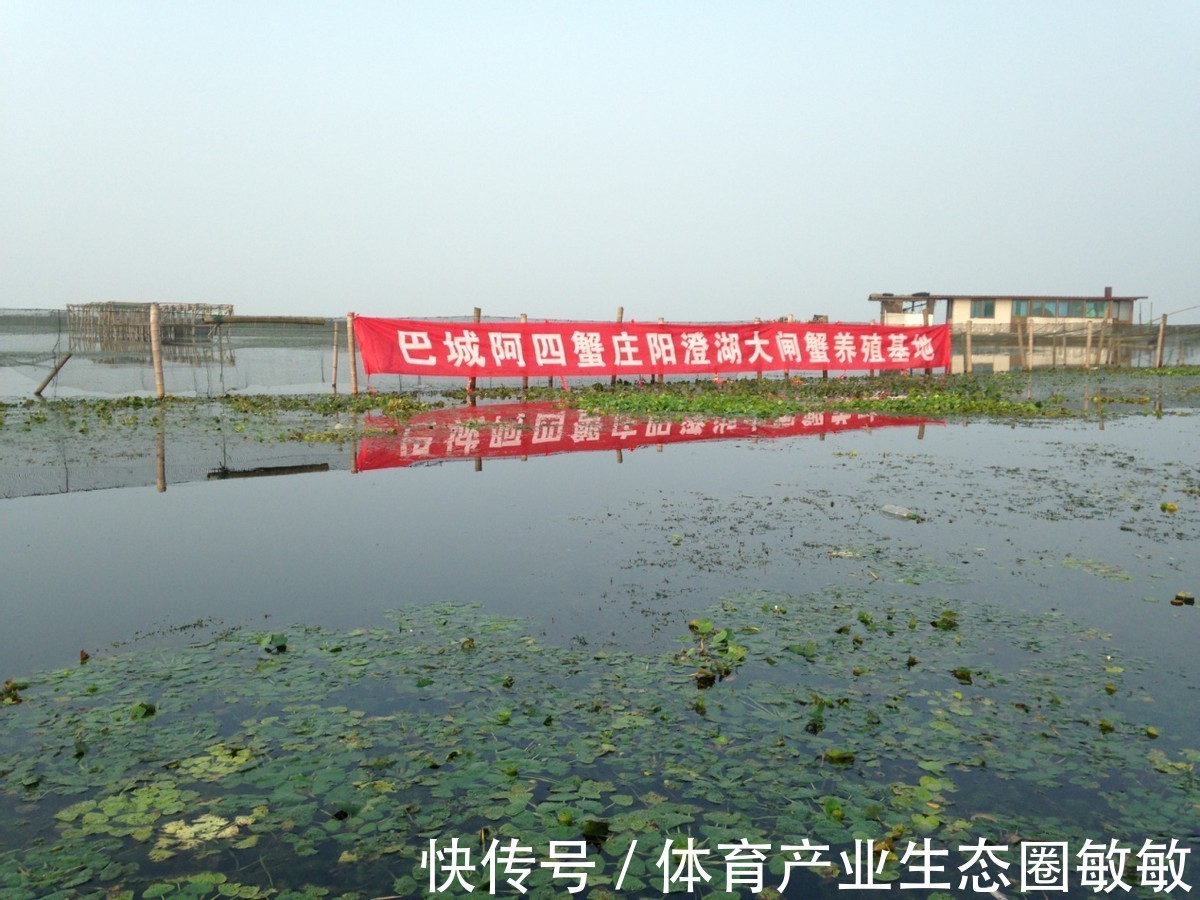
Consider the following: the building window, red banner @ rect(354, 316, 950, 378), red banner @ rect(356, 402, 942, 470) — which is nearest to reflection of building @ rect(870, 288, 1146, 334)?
the building window

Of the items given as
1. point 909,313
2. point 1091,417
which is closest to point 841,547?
point 1091,417

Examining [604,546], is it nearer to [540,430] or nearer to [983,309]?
[540,430]

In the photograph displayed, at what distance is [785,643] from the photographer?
16.7 ft

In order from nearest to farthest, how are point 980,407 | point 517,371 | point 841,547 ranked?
point 841,547 → point 980,407 → point 517,371

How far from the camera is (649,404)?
61.5 ft

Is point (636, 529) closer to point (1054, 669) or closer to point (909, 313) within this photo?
point (1054, 669)

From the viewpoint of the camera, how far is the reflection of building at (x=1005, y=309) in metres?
40.5

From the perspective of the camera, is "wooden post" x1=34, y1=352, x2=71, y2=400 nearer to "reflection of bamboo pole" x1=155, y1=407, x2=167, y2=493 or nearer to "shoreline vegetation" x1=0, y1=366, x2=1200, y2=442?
"shoreline vegetation" x1=0, y1=366, x2=1200, y2=442

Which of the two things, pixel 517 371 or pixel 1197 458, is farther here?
pixel 517 371

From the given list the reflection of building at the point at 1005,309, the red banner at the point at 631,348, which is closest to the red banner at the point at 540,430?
the red banner at the point at 631,348

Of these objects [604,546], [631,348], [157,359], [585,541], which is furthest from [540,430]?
[157,359]

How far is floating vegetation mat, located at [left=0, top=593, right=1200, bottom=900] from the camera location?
308 centimetres

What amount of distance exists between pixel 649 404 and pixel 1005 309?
29.5 metres

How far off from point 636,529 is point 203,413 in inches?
494
